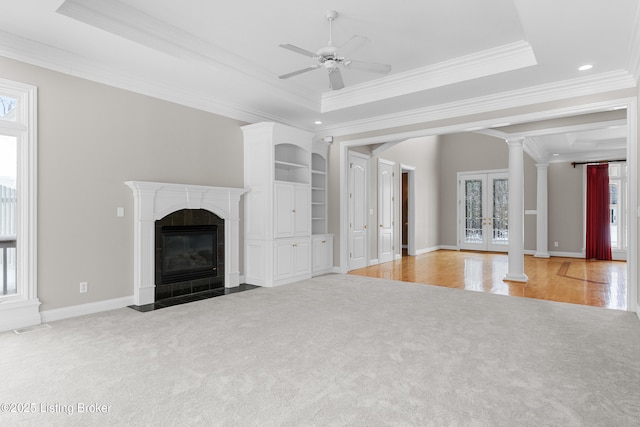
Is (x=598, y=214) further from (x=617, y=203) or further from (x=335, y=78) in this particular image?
(x=335, y=78)

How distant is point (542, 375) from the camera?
97.8 inches

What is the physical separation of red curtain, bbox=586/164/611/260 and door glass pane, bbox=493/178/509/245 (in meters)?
1.85

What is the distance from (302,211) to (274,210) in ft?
2.07

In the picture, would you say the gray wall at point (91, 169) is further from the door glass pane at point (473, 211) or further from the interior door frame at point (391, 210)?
the door glass pane at point (473, 211)

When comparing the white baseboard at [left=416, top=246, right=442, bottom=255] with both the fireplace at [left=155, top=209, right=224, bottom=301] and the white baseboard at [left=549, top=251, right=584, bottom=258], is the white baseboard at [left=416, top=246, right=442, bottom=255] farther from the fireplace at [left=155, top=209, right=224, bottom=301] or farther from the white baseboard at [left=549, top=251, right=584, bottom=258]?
the fireplace at [left=155, top=209, right=224, bottom=301]

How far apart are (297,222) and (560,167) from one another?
7.48 metres

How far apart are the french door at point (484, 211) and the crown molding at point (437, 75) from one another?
6.53m

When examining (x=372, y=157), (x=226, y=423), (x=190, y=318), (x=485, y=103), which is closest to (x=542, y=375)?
(x=226, y=423)

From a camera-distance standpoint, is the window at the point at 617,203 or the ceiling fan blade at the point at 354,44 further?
the window at the point at 617,203

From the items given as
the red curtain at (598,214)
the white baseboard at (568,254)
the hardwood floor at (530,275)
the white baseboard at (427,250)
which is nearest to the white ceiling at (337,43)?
the hardwood floor at (530,275)

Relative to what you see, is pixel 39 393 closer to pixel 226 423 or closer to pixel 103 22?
pixel 226 423

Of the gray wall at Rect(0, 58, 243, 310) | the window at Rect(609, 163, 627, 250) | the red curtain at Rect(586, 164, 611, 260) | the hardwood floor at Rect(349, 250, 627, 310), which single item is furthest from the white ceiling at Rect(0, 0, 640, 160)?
the window at Rect(609, 163, 627, 250)

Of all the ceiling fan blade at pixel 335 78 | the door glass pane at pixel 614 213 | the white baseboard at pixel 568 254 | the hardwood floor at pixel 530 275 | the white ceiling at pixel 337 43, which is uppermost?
the white ceiling at pixel 337 43

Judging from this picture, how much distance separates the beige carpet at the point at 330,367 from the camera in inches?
79.1
